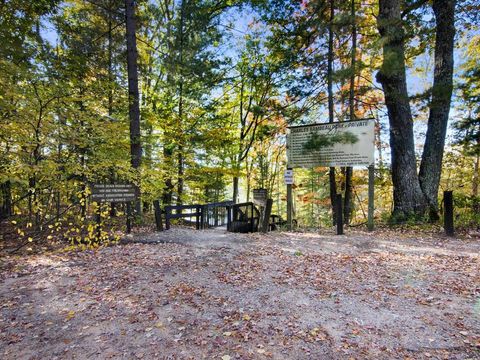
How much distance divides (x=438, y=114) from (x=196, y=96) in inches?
333

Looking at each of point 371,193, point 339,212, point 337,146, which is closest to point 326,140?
point 337,146

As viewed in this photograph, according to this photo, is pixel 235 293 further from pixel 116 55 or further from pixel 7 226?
Answer: pixel 116 55

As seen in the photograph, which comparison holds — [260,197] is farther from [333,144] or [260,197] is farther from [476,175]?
[476,175]

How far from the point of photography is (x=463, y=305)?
3.30 meters

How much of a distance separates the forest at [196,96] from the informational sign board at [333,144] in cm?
131

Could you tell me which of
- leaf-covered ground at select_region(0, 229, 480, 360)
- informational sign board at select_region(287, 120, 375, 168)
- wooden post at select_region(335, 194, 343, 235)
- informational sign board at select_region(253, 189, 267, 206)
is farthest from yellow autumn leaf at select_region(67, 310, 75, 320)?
informational sign board at select_region(253, 189, 267, 206)

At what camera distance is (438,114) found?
8219mm

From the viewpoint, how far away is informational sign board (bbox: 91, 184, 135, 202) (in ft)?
20.8

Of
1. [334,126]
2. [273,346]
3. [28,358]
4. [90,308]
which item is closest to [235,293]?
[273,346]

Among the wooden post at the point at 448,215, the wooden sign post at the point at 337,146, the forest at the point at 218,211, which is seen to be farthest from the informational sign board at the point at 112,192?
the wooden post at the point at 448,215

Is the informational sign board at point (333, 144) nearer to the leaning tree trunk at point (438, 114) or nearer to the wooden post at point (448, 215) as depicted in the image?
the wooden post at point (448, 215)

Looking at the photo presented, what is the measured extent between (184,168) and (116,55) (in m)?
5.31

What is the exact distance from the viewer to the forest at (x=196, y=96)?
4.95 metres

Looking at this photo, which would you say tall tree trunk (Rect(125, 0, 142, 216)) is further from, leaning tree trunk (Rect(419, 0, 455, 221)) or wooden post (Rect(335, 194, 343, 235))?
leaning tree trunk (Rect(419, 0, 455, 221))
